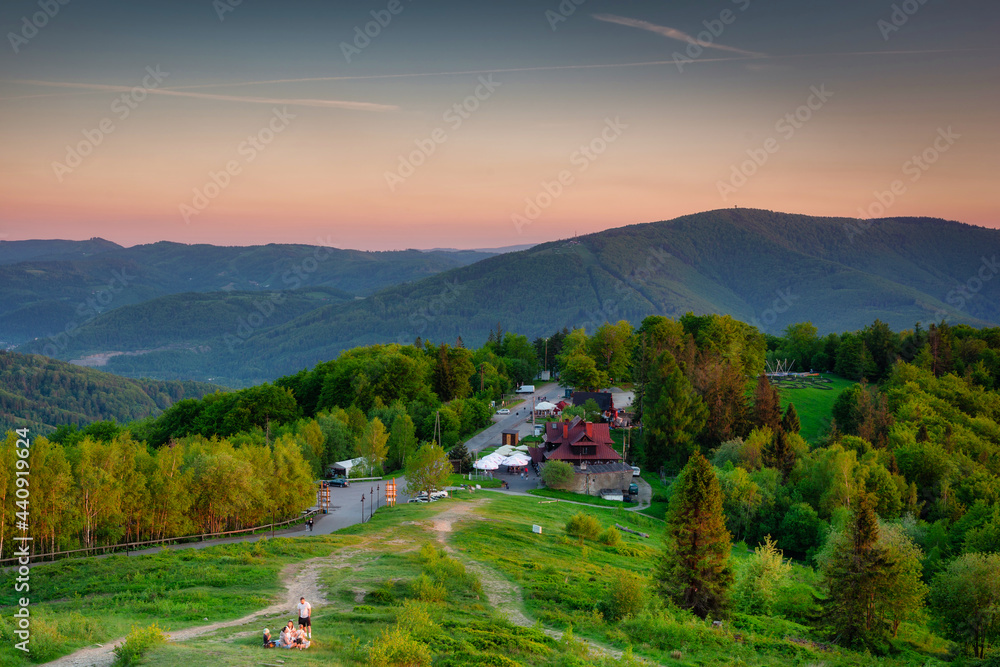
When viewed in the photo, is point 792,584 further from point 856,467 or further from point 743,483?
point 856,467

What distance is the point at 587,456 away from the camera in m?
72.9

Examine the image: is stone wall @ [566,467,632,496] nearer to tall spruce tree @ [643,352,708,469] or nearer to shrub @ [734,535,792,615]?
tall spruce tree @ [643,352,708,469]

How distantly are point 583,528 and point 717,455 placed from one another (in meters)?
31.5

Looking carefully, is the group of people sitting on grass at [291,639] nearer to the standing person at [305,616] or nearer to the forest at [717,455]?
the standing person at [305,616]

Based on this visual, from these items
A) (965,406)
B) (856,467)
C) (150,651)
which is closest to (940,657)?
(856,467)

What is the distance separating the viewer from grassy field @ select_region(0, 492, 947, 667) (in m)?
23.1

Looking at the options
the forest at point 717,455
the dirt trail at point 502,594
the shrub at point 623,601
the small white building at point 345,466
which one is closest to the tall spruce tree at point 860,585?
the forest at point 717,455

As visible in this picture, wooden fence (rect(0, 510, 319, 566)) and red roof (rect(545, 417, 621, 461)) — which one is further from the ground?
red roof (rect(545, 417, 621, 461))

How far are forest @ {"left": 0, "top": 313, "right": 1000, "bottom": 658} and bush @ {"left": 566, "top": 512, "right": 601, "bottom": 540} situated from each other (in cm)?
643

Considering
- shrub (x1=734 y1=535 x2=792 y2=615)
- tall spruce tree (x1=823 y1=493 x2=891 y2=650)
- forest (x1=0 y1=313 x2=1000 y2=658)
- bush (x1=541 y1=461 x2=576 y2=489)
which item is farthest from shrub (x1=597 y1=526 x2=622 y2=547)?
bush (x1=541 y1=461 x2=576 y2=489)

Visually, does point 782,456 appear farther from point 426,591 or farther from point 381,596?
point 381,596

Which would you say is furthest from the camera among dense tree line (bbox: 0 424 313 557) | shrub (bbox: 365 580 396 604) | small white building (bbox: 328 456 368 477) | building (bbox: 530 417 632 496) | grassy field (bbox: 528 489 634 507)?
small white building (bbox: 328 456 368 477)

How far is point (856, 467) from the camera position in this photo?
67062mm

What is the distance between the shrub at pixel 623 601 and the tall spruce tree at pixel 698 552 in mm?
3962
